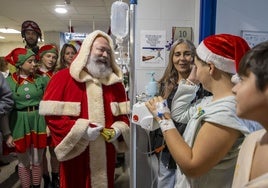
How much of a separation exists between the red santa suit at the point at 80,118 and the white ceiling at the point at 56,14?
3.23 metres

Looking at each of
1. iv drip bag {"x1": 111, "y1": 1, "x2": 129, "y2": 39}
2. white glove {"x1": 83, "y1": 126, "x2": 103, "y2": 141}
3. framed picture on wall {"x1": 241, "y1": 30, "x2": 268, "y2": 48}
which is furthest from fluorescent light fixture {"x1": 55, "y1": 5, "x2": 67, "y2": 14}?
white glove {"x1": 83, "y1": 126, "x2": 103, "y2": 141}

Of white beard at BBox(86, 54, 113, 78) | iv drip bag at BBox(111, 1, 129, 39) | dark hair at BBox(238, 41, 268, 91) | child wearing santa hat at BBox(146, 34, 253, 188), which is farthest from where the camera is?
white beard at BBox(86, 54, 113, 78)

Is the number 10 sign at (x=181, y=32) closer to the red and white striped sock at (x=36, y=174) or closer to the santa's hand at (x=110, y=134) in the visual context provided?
the santa's hand at (x=110, y=134)

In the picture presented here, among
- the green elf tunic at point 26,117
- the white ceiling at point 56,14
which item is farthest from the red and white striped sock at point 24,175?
the white ceiling at point 56,14

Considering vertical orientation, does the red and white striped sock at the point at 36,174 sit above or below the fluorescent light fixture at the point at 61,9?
below

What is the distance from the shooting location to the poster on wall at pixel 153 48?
7.13 ft

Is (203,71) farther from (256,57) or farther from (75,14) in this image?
(75,14)

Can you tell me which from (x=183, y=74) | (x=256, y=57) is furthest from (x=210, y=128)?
(x=183, y=74)

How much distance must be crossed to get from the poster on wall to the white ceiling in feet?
9.12

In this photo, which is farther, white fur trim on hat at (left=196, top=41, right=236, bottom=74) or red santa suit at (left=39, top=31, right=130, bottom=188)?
red santa suit at (left=39, top=31, right=130, bottom=188)

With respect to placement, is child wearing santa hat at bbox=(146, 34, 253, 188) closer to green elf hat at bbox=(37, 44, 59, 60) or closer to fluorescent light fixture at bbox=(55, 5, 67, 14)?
green elf hat at bbox=(37, 44, 59, 60)

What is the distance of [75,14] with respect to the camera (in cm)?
586

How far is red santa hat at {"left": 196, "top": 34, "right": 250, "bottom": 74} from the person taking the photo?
Result: 0.96 m

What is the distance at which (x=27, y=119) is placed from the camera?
237cm
